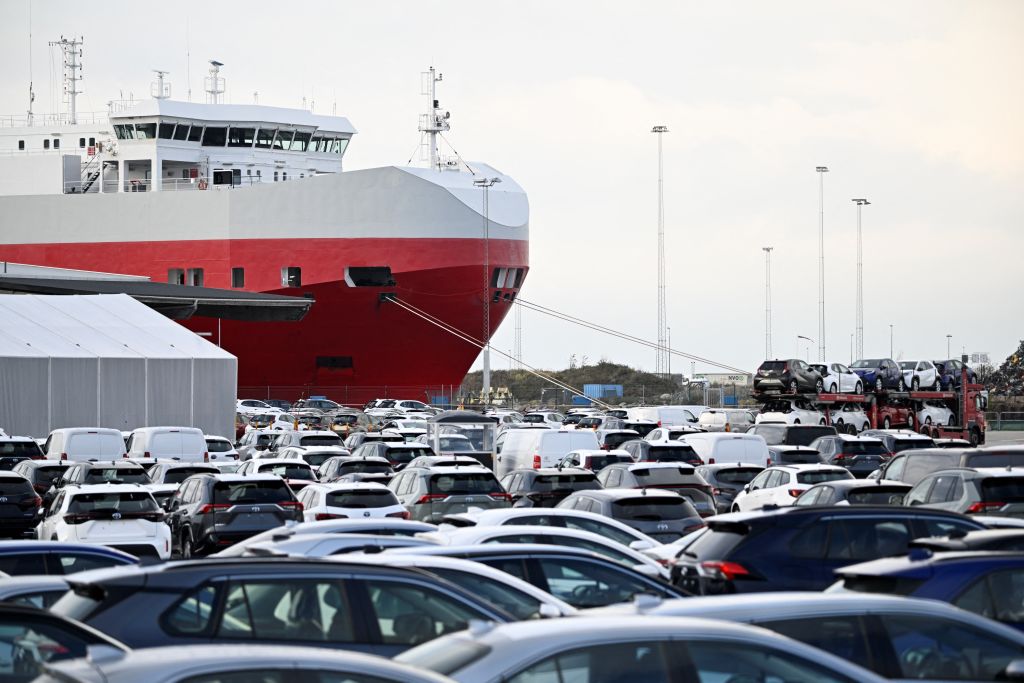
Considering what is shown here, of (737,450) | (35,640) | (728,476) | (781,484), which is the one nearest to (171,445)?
(737,450)

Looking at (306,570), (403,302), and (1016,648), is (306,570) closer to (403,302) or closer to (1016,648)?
(1016,648)

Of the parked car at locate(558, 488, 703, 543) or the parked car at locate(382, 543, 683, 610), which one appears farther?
the parked car at locate(558, 488, 703, 543)

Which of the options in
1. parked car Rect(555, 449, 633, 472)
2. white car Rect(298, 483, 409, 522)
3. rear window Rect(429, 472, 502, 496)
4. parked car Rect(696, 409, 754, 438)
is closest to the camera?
white car Rect(298, 483, 409, 522)

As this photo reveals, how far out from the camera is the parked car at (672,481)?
65.5ft

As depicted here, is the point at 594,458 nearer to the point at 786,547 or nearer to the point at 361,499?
the point at 361,499

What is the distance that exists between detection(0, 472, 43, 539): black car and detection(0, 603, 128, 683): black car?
12.8m

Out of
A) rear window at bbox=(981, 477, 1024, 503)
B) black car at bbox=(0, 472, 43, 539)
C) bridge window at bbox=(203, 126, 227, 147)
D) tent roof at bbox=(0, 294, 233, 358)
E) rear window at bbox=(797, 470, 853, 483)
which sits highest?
bridge window at bbox=(203, 126, 227, 147)

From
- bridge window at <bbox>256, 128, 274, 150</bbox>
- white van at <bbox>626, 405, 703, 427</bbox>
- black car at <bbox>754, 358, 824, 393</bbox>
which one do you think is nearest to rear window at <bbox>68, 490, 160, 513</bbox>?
white van at <bbox>626, 405, 703, 427</bbox>

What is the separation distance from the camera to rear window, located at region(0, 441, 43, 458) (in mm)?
28094

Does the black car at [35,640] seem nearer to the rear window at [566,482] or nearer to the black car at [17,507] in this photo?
the black car at [17,507]

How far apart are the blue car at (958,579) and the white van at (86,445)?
22366 mm

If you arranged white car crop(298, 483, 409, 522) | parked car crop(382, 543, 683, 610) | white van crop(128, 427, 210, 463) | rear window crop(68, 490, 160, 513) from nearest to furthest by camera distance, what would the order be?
1. parked car crop(382, 543, 683, 610)
2. rear window crop(68, 490, 160, 513)
3. white car crop(298, 483, 409, 522)
4. white van crop(128, 427, 210, 463)

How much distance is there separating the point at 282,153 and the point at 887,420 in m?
31.2

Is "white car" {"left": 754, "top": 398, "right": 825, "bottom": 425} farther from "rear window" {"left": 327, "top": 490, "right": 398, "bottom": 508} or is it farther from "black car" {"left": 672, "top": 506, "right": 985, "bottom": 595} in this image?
"black car" {"left": 672, "top": 506, "right": 985, "bottom": 595}
